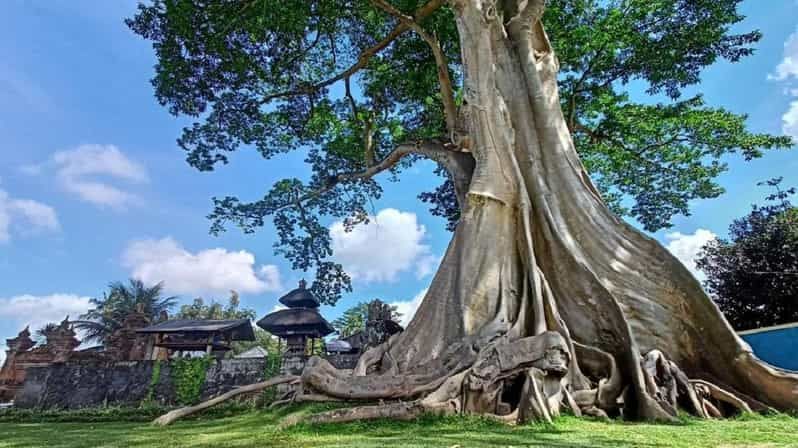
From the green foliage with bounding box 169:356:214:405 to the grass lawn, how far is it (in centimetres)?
611

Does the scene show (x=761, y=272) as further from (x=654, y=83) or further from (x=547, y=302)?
(x=547, y=302)

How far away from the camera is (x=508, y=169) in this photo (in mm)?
5836

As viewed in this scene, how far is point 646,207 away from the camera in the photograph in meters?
10.6

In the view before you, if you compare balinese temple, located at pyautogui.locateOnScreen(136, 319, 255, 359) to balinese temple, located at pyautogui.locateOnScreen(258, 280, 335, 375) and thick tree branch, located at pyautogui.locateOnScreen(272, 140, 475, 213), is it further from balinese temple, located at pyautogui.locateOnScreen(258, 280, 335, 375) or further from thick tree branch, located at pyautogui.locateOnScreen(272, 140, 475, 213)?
thick tree branch, located at pyautogui.locateOnScreen(272, 140, 475, 213)

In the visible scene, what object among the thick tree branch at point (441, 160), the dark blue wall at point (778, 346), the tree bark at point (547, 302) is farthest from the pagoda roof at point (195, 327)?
the dark blue wall at point (778, 346)

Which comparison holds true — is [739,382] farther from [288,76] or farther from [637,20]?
[288,76]

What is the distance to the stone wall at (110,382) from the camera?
10055 millimetres

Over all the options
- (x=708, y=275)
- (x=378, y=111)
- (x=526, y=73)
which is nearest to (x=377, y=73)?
(x=378, y=111)

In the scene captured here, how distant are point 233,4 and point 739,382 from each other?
8569mm

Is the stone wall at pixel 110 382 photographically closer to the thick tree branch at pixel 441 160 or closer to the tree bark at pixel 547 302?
the thick tree branch at pixel 441 160

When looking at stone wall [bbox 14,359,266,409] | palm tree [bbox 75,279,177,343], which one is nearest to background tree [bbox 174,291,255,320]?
palm tree [bbox 75,279,177,343]

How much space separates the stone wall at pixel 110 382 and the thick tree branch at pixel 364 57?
19.2ft

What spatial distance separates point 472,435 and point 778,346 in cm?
616

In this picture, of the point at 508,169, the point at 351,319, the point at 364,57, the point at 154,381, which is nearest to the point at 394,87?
the point at 364,57
